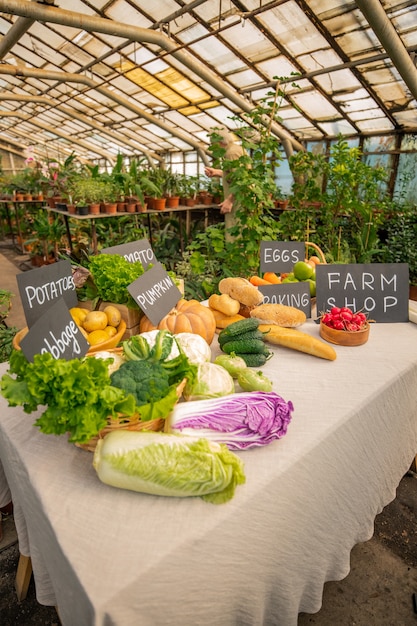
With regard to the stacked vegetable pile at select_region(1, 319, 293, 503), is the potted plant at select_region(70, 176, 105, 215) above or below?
above

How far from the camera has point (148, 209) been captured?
16.7 ft

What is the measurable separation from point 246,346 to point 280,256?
0.94 m

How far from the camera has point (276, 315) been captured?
1.46 m

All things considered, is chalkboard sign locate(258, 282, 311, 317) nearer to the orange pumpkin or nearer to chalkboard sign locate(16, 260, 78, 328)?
the orange pumpkin

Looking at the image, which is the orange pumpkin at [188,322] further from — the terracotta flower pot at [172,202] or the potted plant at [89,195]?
the terracotta flower pot at [172,202]

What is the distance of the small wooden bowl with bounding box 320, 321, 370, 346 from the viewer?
4.61ft

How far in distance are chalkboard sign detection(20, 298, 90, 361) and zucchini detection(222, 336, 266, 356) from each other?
494 mm

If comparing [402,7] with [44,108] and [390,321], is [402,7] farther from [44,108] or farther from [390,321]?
[44,108]

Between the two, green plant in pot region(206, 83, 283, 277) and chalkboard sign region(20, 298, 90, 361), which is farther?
green plant in pot region(206, 83, 283, 277)

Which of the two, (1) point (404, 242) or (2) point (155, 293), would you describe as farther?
(1) point (404, 242)

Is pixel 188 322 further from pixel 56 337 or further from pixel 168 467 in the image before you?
pixel 168 467

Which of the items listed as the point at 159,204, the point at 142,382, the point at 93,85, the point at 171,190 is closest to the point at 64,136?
the point at 93,85

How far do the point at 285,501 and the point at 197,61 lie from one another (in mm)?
7542

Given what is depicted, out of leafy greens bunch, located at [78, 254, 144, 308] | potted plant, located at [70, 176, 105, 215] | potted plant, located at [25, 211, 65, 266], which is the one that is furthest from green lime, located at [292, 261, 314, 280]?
potted plant, located at [25, 211, 65, 266]
